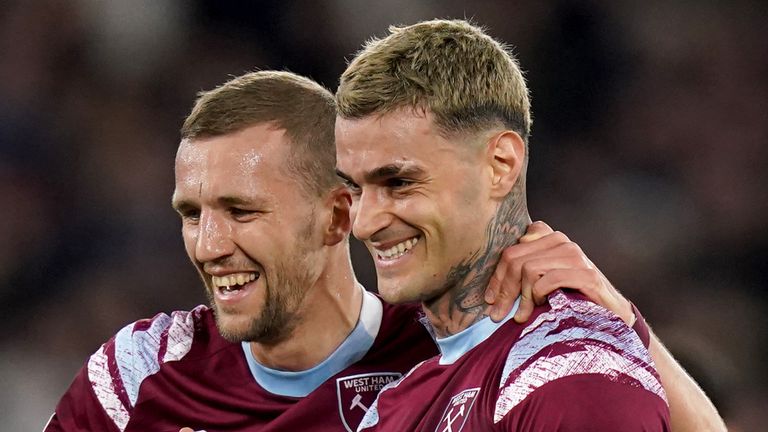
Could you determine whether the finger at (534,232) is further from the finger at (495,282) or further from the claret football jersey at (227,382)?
the claret football jersey at (227,382)

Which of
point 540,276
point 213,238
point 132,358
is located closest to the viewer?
point 540,276

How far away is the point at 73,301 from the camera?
21.3ft

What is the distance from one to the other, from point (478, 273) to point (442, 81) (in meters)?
0.48

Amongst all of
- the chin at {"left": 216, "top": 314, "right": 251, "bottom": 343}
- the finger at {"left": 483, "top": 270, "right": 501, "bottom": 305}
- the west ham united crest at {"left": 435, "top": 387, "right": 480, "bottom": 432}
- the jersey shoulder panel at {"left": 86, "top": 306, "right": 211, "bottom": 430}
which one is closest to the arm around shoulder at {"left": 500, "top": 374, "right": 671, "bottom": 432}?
the west ham united crest at {"left": 435, "top": 387, "right": 480, "bottom": 432}

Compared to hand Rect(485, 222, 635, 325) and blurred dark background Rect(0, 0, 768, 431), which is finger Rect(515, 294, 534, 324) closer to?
hand Rect(485, 222, 635, 325)

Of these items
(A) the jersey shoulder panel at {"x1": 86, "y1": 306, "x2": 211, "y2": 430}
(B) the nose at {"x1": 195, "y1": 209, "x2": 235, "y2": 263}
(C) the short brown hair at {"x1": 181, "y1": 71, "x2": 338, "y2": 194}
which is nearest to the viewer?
(B) the nose at {"x1": 195, "y1": 209, "x2": 235, "y2": 263}

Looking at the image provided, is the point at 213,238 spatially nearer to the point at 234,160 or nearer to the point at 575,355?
the point at 234,160

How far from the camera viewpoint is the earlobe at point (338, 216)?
140 inches

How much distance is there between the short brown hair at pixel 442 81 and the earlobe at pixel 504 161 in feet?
0.13

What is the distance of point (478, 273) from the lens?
2682 mm

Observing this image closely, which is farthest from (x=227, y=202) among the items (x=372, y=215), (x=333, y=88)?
(x=333, y=88)

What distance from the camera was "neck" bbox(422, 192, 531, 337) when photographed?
267 cm

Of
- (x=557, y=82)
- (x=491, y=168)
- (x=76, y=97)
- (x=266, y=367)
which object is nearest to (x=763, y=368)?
(x=557, y=82)

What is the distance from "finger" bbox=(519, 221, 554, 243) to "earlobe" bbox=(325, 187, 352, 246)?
3.05 ft
